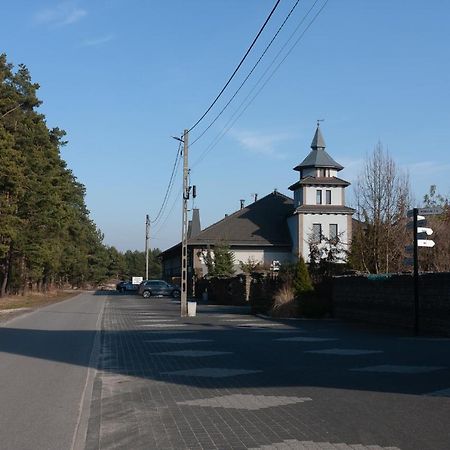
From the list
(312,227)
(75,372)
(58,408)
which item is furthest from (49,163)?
(58,408)

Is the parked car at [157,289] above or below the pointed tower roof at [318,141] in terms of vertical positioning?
below

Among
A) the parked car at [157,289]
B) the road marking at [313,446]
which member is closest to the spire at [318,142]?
the parked car at [157,289]

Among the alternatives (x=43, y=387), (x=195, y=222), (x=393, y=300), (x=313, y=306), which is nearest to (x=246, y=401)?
(x=43, y=387)

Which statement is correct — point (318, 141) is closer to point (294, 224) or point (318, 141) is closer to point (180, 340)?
point (294, 224)

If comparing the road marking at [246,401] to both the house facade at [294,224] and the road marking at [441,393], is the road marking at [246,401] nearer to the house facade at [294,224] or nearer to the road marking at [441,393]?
the road marking at [441,393]

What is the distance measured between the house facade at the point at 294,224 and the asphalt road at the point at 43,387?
4596cm

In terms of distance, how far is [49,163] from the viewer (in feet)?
188

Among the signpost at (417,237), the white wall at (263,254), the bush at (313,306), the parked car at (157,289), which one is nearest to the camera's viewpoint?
the signpost at (417,237)

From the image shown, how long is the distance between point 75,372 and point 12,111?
39.7 m

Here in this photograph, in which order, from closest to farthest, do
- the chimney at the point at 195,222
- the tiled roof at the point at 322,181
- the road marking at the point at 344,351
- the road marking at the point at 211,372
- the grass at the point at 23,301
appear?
the road marking at the point at 211,372, the road marking at the point at 344,351, the grass at the point at 23,301, the tiled roof at the point at 322,181, the chimney at the point at 195,222

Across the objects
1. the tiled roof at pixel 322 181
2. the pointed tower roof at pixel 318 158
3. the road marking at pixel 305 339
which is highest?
the pointed tower roof at pixel 318 158

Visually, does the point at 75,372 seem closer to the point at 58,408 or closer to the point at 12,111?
the point at 58,408

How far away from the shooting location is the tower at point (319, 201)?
2719 inches

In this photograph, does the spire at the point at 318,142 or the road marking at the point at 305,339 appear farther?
the spire at the point at 318,142
